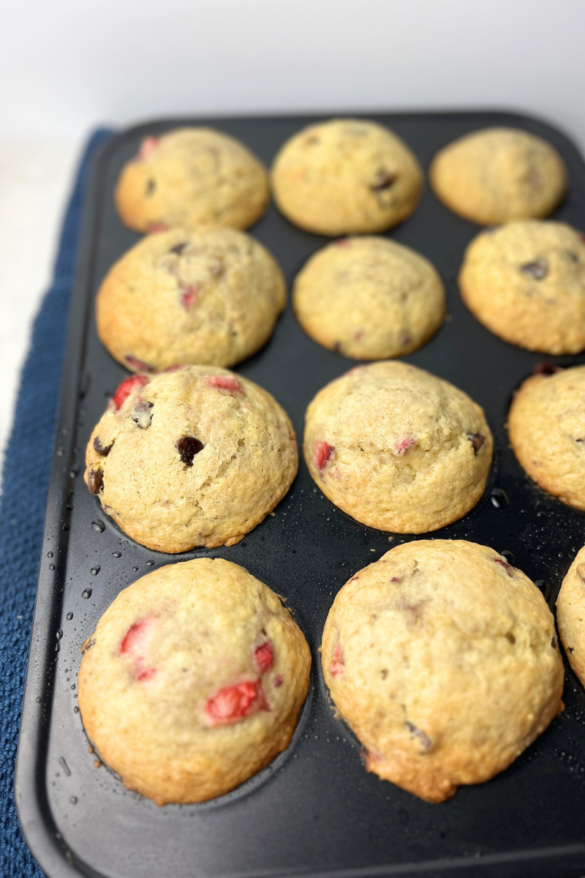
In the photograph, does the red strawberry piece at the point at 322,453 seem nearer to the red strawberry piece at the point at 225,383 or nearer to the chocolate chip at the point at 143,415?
the red strawberry piece at the point at 225,383

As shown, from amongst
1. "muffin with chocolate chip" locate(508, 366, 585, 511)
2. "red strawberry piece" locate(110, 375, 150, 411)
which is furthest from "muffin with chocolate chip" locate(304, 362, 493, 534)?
"red strawberry piece" locate(110, 375, 150, 411)

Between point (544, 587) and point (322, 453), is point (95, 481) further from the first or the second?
point (544, 587)

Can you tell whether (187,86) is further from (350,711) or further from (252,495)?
(350,711)

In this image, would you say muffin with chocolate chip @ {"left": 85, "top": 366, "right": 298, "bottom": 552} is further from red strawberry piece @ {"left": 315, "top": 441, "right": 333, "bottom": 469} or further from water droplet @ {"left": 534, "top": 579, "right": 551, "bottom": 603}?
water droplet @ {"left": 534, "top": 579, "right": 551, "bottom": 603}

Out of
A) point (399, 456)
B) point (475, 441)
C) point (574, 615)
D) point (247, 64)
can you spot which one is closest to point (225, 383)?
point (399, 456)

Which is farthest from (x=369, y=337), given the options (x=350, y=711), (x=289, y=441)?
(x=350, y=711)

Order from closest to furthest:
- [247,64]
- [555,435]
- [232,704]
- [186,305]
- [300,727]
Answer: [232,704] < [300,727] < [555,435] < [186,305] < [247,64]
